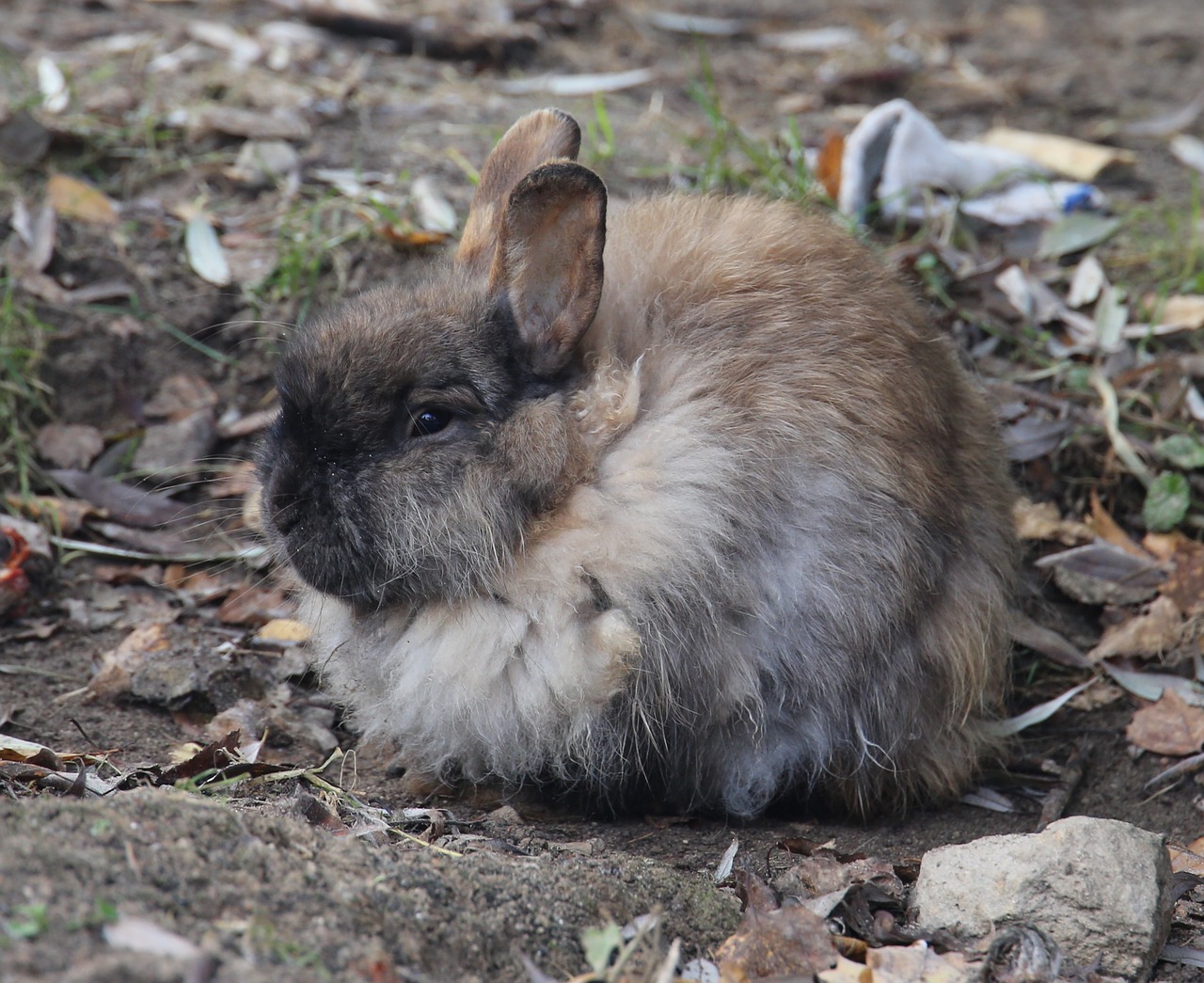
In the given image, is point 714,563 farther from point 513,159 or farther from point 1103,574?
point 1103,574

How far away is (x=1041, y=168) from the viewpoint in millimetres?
5746

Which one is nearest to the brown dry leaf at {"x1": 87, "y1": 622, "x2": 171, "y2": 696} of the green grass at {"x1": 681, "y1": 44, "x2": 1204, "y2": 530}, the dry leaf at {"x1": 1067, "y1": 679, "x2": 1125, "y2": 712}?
the green grass at {"x1": 681, "y1": 44, "x2": 1204, "y2": 530}

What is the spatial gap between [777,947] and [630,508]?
1.04m

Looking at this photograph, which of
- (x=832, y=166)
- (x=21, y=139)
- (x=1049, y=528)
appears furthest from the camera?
(x=832, y=166)

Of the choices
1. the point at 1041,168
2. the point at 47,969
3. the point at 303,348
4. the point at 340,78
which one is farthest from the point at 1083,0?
the point at 47,969

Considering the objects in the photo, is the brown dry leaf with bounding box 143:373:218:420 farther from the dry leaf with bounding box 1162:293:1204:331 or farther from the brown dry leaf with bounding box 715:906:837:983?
the dry leaf with bounding box 1162:293:1204:331

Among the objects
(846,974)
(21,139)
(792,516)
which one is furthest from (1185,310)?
(21,139)

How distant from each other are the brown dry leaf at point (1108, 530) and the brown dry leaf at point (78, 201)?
3.78 m

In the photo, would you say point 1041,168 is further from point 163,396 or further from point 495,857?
point 495,857

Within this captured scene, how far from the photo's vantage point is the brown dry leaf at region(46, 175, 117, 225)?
4961 millimetres

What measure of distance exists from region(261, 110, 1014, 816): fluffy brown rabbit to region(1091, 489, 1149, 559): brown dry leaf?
129 centimetres

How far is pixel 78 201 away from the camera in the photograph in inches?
197

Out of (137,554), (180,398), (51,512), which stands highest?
Answer: (180,398)

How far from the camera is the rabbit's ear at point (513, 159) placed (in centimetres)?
351
